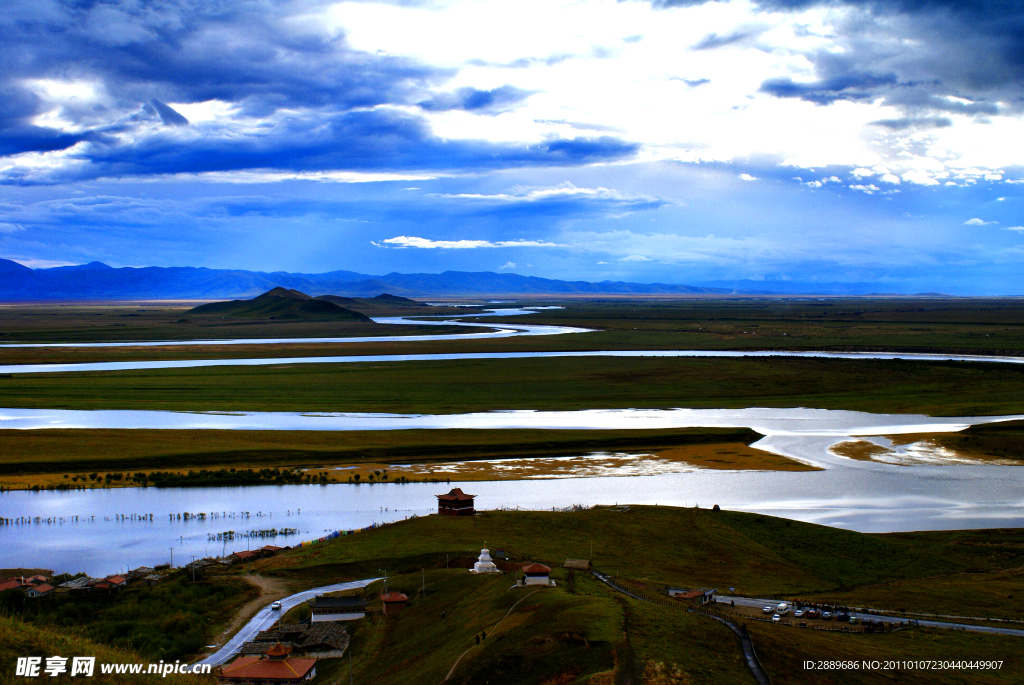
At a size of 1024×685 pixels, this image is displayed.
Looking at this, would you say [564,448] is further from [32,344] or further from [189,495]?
[32,344]

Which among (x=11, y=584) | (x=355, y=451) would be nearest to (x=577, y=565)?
(x=11, y=584)

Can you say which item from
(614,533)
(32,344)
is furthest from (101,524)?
(32,344)

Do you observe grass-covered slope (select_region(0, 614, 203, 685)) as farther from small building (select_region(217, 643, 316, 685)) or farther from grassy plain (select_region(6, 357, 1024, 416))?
grassy plain (select_region(6, 357, 1024, 416))

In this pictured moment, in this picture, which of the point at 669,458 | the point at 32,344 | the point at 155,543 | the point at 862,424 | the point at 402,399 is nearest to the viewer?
the point at 155,543

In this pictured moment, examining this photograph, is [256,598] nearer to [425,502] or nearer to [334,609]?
[334,609]

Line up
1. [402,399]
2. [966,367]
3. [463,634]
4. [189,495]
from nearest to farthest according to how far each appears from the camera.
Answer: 1. [463,634]
2. [189,495]
3. [402,399]
4. [966,367]
